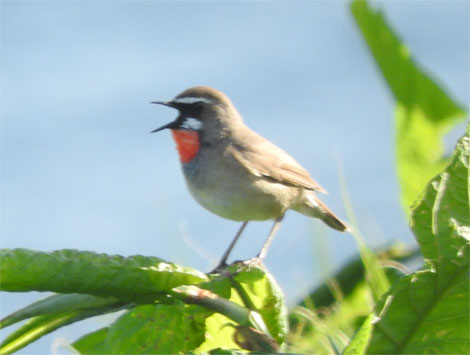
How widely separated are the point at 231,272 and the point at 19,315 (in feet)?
1.28

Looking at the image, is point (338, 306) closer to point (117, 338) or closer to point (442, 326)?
point (117, 338)

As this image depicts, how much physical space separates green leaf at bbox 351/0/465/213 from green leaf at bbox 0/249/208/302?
1625 millimetres

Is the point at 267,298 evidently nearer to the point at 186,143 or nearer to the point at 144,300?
the point at 144,300

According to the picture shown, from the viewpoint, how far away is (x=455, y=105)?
3225 millimetres

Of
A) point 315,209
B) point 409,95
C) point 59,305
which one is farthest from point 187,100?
point 59,305

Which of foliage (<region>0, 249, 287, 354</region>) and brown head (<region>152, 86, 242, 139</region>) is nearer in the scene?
foliage (<region>0, 249, 287, 354</region>)

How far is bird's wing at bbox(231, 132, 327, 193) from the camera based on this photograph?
4.28 m

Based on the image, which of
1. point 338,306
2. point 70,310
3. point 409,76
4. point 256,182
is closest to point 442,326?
point 70,310

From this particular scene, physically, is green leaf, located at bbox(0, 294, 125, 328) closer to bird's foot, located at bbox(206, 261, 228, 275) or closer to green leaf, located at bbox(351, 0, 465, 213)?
bird's foot, located at bbox(206, 261, 228, 275)

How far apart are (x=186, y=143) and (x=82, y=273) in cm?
303

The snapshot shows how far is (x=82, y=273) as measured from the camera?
1282 millimetres

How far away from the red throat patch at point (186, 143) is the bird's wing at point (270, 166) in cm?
19

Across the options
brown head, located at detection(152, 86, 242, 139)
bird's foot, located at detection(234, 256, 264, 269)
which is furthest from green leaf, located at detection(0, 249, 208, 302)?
brown head, located at detection(152, 86, 242, 139)

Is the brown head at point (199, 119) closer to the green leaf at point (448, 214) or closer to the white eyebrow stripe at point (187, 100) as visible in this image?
the white eyebrow stripe at point (187, 100)
